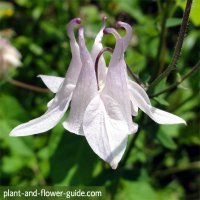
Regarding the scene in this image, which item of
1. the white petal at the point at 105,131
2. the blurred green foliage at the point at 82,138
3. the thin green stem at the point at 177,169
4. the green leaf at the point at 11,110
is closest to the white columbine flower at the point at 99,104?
the white petal at the point at 105,131

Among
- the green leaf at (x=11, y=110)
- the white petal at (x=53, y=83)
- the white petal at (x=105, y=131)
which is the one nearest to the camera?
the white petal at (x=105, y=131)

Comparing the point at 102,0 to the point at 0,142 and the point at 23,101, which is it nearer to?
the point at 23,101

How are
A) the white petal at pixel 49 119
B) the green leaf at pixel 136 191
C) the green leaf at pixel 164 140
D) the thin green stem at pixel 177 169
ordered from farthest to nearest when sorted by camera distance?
the thin green stem at pixel 177 169
the green leaf at pixel 136 191
the green leaf at pixel 164 140
the white petal at pixel 49 119

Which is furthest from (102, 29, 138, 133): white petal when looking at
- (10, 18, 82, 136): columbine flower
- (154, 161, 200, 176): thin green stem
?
(154, 161, 200, 176): thin green stem

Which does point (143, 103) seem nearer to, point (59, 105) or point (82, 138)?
point (59, 105)

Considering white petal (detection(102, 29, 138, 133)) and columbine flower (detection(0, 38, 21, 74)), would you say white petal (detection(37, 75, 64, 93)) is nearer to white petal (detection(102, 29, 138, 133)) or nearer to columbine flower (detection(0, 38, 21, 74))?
white petal (detection(102, 29, 138, 133))

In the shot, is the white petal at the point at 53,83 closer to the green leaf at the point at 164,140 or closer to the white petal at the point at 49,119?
the white petal at the point at 49,119

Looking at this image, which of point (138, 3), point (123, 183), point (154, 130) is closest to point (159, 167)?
point (123, 183)
